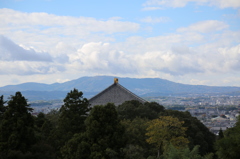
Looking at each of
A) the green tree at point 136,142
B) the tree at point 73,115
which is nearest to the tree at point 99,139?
the green tree at point 136,142

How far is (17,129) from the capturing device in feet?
62.6

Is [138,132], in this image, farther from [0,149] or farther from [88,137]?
[0,149]

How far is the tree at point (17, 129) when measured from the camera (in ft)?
61.2

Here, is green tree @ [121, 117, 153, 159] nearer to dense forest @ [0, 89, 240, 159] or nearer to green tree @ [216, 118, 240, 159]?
dense forest @ [0, 89, 240, 159]

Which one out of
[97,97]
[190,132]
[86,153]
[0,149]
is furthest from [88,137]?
[97,97]

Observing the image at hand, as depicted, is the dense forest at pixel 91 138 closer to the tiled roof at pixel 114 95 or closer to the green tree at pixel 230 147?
the green tree at pixel 230 147

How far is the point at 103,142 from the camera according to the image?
18859mm

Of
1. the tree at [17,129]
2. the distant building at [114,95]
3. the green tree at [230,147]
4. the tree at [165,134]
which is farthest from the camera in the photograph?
the distant building at [114,95]

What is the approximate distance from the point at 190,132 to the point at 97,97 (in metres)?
13.2

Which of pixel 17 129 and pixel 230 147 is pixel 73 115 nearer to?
pixel 17 129

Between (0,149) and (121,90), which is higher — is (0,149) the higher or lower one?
the lower one

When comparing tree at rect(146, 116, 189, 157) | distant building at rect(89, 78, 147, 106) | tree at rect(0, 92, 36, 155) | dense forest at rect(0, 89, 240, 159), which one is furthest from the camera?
distant building at rect(89, 78, 147, 106)

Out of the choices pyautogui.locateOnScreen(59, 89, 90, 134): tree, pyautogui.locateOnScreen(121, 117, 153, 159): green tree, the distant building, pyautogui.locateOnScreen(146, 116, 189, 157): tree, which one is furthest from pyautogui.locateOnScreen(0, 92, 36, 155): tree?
the distant building

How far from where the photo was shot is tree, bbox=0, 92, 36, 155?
61.2 ft
